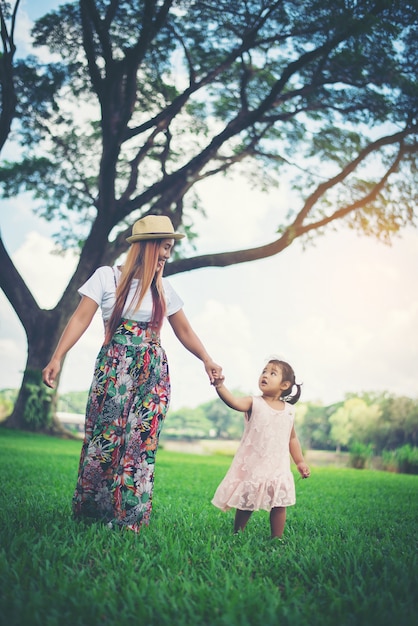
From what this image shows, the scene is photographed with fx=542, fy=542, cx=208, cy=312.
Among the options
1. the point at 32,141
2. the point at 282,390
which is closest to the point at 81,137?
the point at 32,141

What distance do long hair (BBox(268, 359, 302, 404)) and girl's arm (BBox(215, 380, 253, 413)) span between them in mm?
278

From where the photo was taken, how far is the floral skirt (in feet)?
10.9

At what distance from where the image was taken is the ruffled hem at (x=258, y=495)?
3396 mm

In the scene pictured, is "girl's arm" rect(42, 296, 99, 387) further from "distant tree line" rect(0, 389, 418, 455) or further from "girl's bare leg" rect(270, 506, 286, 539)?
"distant tree line" rect(0, 389, 418, 455)

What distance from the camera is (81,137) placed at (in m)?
16.6

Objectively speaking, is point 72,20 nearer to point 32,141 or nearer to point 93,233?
point 32,141

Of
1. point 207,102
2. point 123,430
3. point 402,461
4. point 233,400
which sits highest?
point 207,102

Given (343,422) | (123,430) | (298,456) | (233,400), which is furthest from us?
(343,422)

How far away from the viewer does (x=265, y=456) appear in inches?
140

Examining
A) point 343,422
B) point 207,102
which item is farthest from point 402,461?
point 343,422

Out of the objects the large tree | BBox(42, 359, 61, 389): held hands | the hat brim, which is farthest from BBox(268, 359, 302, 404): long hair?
the large tree

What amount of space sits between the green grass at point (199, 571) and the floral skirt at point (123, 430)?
147 mm

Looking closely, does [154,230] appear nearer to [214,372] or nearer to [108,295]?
[108,295]

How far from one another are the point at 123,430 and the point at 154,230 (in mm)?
1307
